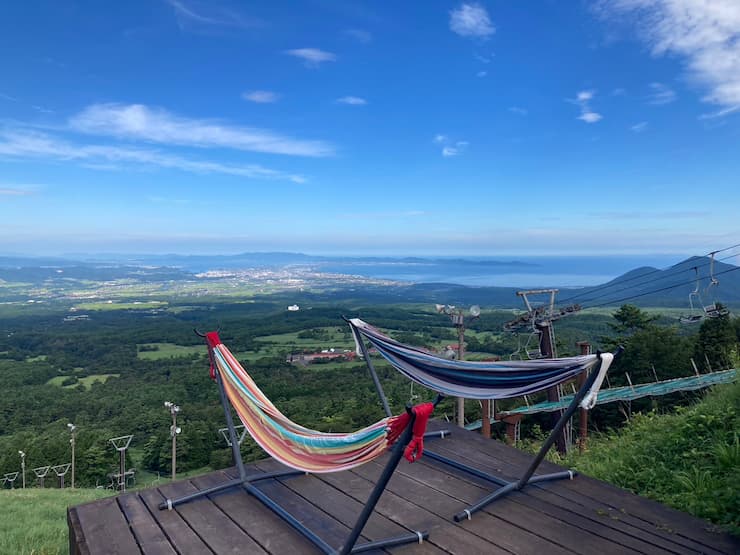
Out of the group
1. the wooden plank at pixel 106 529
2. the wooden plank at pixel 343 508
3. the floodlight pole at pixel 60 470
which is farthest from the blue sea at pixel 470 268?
the wooden plank at pixel 106 529

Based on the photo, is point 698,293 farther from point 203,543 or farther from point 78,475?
point 78,475

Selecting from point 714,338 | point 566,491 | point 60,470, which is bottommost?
point 60,470

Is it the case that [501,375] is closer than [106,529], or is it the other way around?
[501,375]

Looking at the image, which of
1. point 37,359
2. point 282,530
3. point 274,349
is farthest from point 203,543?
point 37,359

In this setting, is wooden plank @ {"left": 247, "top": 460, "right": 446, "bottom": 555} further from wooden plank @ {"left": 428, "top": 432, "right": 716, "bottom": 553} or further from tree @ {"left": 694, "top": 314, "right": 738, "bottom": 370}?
tree @ {"left": 694, "top": 314, "right": 738, "bottom": 370}

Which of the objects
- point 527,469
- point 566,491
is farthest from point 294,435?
point 566,491

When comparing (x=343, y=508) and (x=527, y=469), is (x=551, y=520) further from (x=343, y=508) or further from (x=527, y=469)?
(x=343, y=508)

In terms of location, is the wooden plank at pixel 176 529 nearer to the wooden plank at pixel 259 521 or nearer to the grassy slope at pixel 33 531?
the wooden plank at pixel 259 521
